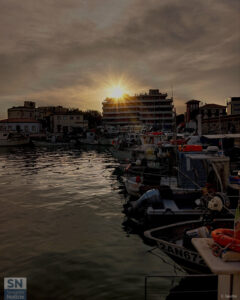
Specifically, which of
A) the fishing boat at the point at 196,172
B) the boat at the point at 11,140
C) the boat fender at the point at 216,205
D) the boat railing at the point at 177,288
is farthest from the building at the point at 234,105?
the boat railing at the point at 177,288

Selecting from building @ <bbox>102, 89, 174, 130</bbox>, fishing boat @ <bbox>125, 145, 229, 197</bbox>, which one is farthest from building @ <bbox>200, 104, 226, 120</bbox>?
fishing boat @ <bbox>125, 145, 229, 197</bbox>

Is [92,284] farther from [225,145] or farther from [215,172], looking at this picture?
[225,145]

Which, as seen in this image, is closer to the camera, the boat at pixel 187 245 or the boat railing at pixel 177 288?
the boat railing at pixel 177 288

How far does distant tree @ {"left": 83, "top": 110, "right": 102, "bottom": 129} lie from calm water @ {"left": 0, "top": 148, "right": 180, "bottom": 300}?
114798 millimetres

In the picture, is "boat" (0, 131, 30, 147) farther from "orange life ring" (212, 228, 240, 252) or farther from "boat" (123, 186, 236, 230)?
"orange life ring" (212, 228, 240, 252)

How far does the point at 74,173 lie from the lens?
3534 cm

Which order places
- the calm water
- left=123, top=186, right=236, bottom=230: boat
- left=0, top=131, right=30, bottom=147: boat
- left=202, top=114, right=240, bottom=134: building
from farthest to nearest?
1. left=0, top=131, right=30, bottom=147: boat
2. left=202, top=114, right=240, bottom=134: building
3. left=123, top=186, right=236, bottom=230: boat
4. the calm water

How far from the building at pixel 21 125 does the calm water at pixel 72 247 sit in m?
91.3

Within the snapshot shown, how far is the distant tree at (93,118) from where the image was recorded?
455ft

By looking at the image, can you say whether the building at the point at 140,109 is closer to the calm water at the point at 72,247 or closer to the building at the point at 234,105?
the building at the point at 234,105

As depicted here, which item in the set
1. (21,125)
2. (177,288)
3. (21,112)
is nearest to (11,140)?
(21,125)

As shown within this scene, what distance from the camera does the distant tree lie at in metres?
139

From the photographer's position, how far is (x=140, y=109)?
447 feet

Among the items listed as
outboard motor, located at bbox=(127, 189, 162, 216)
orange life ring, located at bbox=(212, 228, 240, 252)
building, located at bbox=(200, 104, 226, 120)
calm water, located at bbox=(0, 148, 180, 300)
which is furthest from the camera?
building, located at bbox=(200, 104, 226, 120)
